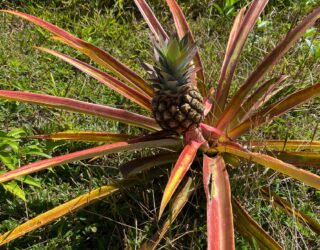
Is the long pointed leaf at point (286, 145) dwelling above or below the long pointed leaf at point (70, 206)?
above

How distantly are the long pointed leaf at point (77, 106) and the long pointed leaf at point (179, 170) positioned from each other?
0.99 feet

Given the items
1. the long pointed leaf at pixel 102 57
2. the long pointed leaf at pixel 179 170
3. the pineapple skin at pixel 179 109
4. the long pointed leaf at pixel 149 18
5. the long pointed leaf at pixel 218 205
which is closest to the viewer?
the long pointed leaf at pixel 218 205

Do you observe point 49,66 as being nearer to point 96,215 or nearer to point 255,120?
point 96,215

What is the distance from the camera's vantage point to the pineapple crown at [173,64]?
2059 mm

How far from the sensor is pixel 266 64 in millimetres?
2424

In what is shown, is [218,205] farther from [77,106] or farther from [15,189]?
[15,189]

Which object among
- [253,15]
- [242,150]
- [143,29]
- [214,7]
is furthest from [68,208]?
[214,7]

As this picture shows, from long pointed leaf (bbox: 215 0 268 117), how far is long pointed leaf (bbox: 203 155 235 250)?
0.34 meters

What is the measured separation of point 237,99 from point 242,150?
0.33m

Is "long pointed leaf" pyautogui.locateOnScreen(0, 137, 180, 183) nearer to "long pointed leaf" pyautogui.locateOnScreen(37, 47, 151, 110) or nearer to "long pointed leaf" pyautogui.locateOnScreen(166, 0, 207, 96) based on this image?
"long pointed leaf" pyautogui.locateOnScreen(37, 47, 151, 110)

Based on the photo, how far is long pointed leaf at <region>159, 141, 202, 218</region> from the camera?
1.91m

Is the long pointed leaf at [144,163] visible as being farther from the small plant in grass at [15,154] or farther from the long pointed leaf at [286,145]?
the small plant in grass at [15,154]

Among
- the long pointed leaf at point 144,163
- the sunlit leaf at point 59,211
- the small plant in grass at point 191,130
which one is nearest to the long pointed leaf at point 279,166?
the small plant in grass at point 191,130

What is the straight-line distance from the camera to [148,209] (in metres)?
2.40
